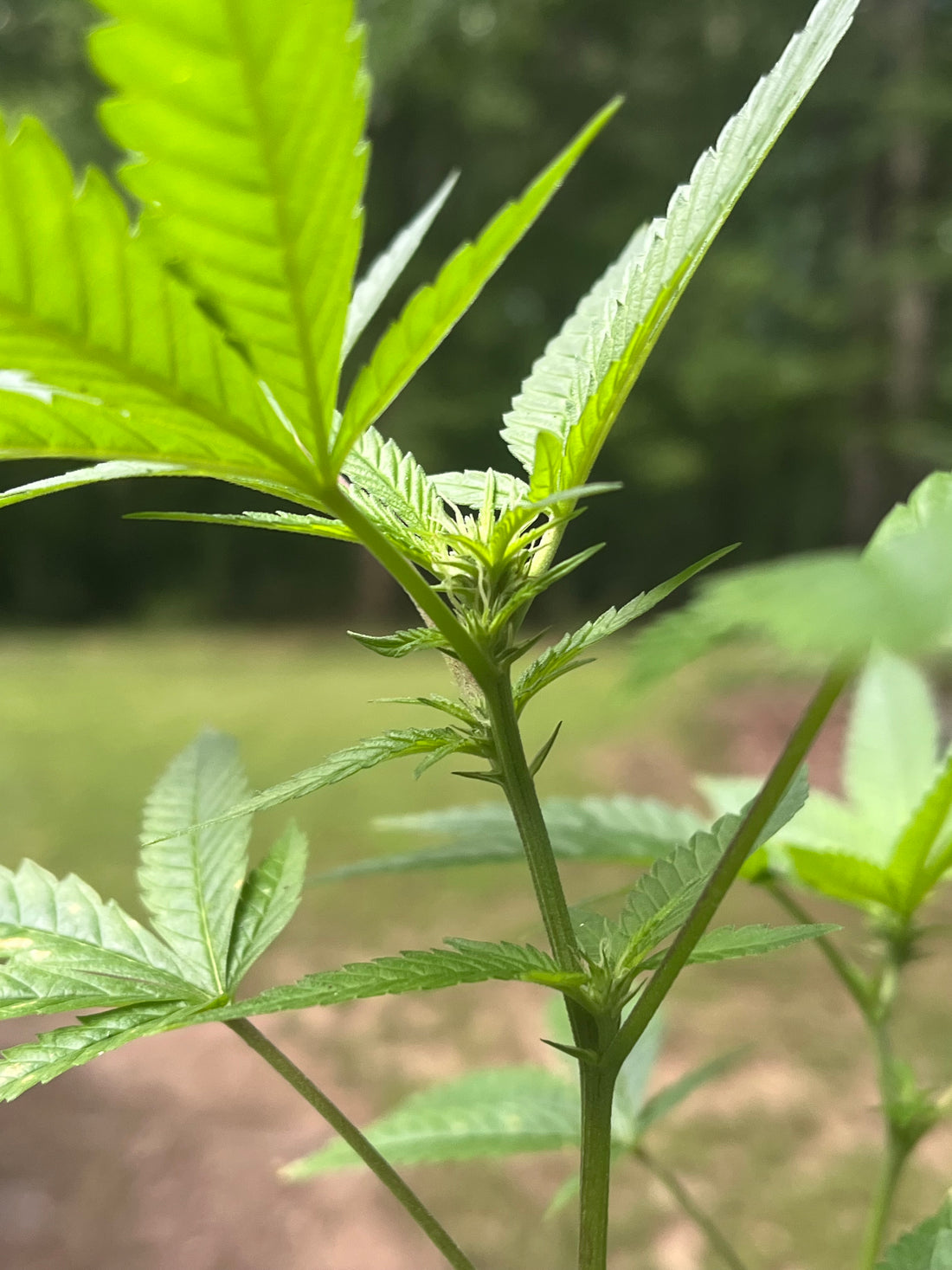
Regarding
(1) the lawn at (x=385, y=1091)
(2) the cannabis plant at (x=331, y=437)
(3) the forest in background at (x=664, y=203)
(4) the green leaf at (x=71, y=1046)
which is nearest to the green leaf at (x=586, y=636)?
(2) the cannabis plant at (x=331, y=437)

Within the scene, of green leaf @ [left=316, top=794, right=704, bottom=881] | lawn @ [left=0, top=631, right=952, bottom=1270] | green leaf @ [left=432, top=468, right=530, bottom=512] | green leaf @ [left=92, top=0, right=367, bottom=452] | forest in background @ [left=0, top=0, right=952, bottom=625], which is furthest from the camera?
forest in background @ [left=0, top=0, right=952, bottom=625]

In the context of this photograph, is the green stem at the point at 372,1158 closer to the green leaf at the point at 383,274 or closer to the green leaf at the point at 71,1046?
the green leaf at the point at 71,1046

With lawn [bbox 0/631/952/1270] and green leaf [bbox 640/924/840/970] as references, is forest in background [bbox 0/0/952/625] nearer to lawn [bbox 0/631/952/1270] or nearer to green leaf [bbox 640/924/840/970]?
lawn [bbox 0/631/952/1270]

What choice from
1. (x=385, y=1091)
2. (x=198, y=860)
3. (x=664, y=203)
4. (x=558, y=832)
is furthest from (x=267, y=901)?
(x=664, y=203)

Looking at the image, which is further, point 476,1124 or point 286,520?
point 476,1124

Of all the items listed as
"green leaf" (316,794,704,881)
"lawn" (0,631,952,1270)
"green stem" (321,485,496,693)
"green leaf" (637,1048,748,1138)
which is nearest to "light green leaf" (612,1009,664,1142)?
"green leaf" (637,1048,748,1138)

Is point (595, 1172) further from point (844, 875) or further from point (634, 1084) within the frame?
point (634, 1084)

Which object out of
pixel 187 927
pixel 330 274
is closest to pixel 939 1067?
pixel 187 927
